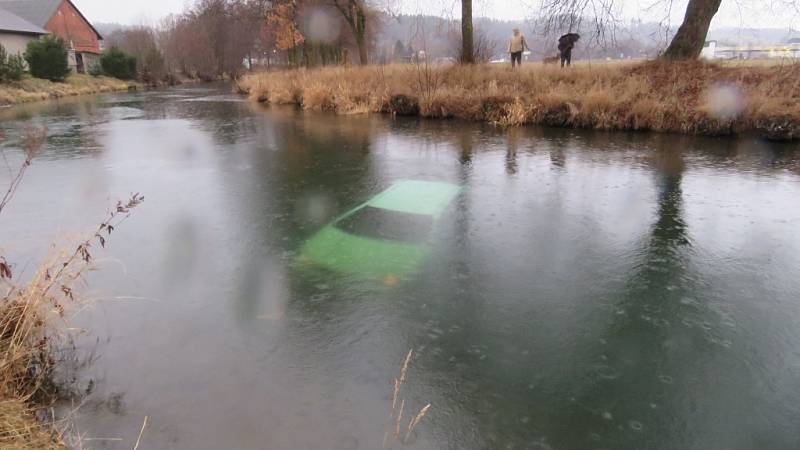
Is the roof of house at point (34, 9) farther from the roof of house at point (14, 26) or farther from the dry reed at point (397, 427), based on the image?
the dry reed at point (397, 427)

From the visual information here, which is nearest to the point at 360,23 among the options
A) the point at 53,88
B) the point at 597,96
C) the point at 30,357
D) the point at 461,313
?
the point at 597,96

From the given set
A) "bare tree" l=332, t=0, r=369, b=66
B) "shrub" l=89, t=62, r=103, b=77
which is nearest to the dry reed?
"bare tree" l=332, t=0, r=369, b=66

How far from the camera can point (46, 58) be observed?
3094 centimetres

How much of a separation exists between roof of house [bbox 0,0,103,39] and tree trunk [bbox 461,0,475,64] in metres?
45.6

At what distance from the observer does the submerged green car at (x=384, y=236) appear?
14.3ft

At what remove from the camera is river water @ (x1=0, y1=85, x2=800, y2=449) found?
255 cm

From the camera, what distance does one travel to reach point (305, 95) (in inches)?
646

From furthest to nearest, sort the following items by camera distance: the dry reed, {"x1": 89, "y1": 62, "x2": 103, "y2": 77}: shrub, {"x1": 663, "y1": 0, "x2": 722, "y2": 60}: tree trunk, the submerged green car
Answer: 1. {"x1": 89, "y1": 62, "x2": 103, "y2": 77}: shrub
2. {"x1": 663, "y1": 0, "x2": 722, "y2": 60}: tree trunk
3. the submerged green car
4. the dry reed

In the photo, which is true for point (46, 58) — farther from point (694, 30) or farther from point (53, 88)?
point (694, 30)

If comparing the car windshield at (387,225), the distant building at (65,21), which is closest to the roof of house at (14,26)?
the distant building at (65,21)

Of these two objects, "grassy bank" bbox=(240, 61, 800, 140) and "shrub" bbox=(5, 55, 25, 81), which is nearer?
"grassy bank" bbox=(240, 61, 800, 140)

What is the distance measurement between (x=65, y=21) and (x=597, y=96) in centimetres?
5363

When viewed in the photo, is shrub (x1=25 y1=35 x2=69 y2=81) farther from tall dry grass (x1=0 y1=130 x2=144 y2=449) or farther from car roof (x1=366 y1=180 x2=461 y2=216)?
tall dry grass (x1=0 y1=130 x2=144 y2=449)

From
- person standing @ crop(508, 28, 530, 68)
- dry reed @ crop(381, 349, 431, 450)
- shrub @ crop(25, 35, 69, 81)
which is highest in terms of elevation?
shrub @ crop(25, 35, 69, 81)
